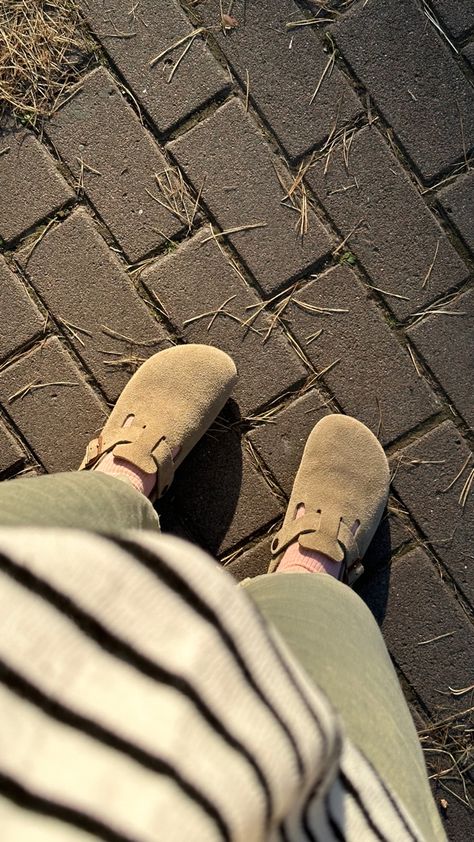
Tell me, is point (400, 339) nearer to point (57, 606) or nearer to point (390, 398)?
point (390, 398)

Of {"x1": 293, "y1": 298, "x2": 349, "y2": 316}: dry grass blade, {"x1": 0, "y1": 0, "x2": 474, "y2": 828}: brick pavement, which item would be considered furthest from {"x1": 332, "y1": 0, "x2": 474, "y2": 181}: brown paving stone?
{"x1": 293, "y1": 298, "x2": 349, "y2": 316}: dry grass blade

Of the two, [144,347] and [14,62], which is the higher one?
[14,62]

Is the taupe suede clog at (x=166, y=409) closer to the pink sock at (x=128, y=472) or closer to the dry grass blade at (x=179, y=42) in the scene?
the pink sock at (x=128, y=472)

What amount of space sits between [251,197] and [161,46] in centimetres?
51

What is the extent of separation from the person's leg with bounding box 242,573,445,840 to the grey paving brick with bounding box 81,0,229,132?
142 centimetres

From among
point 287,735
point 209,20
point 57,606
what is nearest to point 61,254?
point 209,20

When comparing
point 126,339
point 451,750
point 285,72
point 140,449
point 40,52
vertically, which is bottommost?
point 451,750

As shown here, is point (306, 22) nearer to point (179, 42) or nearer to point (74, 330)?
point (179, 42)

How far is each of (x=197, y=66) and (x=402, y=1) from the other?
0.62 metres

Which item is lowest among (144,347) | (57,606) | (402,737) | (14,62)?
(402,737)

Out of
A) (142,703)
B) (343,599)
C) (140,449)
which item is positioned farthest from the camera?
(140,449)

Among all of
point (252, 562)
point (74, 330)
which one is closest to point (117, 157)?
point (74, 330)

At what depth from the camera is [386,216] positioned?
183 centimetres

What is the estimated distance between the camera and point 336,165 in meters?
1.84
